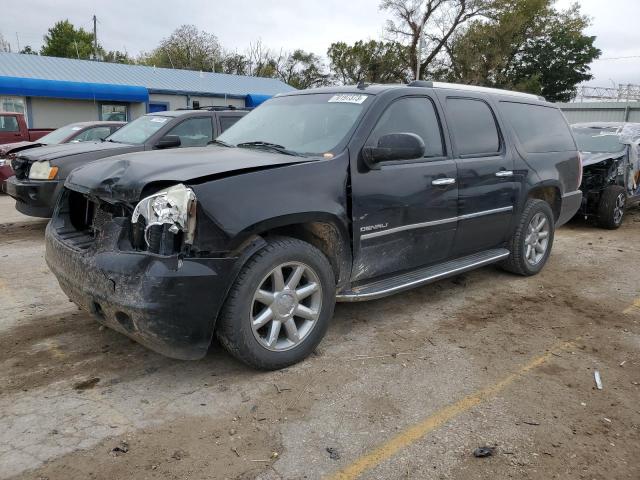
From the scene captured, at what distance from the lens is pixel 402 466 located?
249 centimetres

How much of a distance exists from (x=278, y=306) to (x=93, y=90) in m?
22.0

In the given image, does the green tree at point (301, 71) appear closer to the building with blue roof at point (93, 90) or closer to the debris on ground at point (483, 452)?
the building with blue roof at point (93, 90)

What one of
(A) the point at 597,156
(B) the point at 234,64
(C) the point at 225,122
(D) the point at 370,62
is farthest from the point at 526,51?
(C) the point at 225,122

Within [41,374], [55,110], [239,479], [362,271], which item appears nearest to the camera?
[239,479]

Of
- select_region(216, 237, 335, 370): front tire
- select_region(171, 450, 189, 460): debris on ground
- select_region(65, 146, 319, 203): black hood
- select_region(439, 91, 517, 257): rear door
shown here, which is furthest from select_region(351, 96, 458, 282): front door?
select_region(171, 450, 189, 460): debris on ground

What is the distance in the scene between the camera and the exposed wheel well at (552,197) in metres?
5.69

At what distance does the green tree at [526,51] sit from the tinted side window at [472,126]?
38.1 m

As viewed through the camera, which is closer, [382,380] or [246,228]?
[246,228]

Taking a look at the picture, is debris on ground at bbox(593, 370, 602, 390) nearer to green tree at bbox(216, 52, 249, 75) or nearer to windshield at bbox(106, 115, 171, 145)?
windshield at bbox(106, 115, 171, 145)

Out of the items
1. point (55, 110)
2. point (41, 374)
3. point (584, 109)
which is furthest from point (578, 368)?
point (584, 109)

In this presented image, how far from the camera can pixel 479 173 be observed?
459 centimetres

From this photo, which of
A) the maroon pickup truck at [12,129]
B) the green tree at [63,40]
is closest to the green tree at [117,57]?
the green tree at [63,40]

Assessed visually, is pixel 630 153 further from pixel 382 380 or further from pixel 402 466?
pixel 402 466

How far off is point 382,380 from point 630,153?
7.82m
